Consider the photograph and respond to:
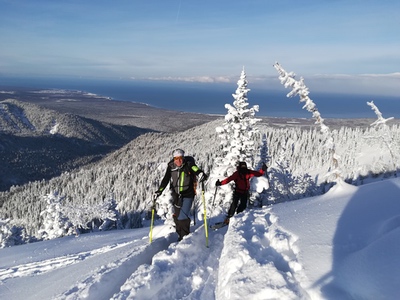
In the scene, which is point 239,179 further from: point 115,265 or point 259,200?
point 259,200

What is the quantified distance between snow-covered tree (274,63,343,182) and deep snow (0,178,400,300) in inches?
117

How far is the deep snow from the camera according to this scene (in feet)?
17.6

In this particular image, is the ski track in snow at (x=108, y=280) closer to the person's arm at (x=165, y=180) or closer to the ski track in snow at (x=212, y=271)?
the ski track in snow at (x=212, y=271)

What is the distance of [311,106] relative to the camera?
576 inches

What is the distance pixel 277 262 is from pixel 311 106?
32.1 feet

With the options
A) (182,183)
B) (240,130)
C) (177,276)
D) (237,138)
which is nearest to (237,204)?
(182,183)

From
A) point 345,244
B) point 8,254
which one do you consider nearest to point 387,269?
point 345,244

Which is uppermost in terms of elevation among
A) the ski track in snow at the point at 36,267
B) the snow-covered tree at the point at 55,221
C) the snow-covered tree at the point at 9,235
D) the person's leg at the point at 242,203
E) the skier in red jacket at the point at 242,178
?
the skier in red jacket at the point at 242,178

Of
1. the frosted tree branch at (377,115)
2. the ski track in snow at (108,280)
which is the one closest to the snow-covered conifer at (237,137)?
the frosted tree branch at (377,115)

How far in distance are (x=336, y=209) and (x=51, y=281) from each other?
884cm

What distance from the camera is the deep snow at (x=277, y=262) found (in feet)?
17.6

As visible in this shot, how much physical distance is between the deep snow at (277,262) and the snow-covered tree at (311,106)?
117 inches

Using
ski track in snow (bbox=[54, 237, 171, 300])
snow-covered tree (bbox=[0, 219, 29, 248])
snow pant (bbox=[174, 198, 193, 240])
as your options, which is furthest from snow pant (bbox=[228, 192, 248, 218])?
snow-covered tree (bbox=[0, 219, 29, 248])

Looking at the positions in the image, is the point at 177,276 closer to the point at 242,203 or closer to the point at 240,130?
the point at 242,203
